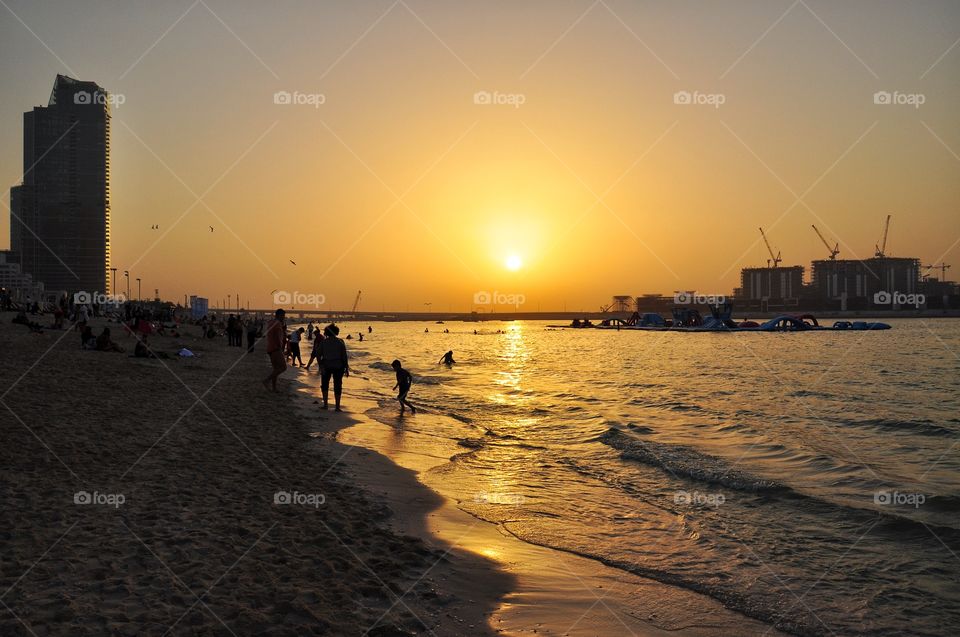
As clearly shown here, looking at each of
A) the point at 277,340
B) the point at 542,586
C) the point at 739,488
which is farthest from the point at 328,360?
the point at 542,586

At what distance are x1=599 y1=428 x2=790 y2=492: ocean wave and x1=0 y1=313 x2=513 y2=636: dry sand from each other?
18.5ft

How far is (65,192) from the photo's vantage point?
197 m

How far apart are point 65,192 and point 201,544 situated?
23256 centimetres

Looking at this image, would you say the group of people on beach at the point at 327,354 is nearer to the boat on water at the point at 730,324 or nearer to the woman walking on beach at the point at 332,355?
the woman walking on beach at the point at 332,355

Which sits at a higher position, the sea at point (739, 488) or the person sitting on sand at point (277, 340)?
the person sitting on sand at point (277, 340)

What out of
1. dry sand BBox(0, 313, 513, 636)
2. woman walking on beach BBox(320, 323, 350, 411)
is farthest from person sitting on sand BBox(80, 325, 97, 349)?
dry sand BBox(0, 313, 513, 636)

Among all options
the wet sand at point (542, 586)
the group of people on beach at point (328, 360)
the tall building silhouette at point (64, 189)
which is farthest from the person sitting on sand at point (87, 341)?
the tall building silhouette at point (64, 189)

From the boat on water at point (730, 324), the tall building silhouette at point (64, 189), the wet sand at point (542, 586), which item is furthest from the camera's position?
the tall building silhouette at point (64, 189)

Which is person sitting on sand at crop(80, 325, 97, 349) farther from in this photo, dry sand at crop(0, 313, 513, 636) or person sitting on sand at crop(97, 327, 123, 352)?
dry sand at crop(0, 313, 513, 636)

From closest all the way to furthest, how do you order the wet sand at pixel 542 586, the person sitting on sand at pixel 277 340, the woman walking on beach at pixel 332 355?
the wet sand at pixel 542 586 < the woman walking on beach at pixel 332 355 < the person sitting on sand at pixel 277 340

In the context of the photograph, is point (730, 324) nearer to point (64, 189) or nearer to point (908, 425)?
point (908, 425)

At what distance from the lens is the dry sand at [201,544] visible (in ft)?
16.0

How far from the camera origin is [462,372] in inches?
1603

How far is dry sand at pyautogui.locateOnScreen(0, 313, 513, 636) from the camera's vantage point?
16.0 feet
